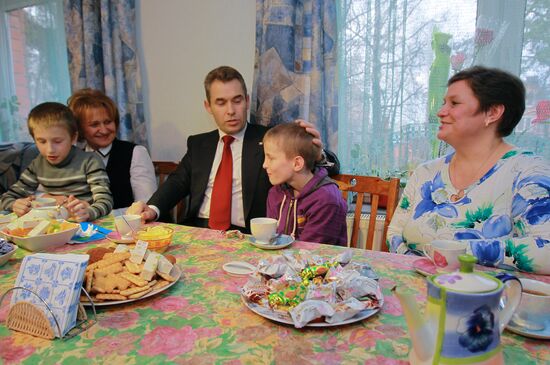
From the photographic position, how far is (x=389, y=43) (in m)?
2.12

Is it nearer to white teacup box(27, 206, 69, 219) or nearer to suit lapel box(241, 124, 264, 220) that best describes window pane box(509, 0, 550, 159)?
suit lapel box(241, 124, 264, 220)

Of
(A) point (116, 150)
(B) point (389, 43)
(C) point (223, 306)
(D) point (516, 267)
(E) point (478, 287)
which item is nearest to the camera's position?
(E) point (478, 287)

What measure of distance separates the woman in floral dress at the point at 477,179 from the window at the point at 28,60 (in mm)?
3014

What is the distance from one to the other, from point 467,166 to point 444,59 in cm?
87

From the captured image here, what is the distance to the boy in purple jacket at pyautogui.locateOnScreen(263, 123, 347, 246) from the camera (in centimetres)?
155

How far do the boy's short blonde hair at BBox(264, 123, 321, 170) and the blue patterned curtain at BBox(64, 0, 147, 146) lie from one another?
1574mm

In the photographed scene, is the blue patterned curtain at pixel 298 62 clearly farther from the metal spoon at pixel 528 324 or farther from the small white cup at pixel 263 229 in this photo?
the metal spoon at pixel 528 324

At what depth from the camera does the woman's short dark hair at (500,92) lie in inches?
53.6

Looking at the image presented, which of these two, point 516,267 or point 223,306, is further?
point 516,267

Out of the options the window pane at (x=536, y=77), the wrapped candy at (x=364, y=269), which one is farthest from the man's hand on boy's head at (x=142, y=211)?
the window pane at (x=536, y=77)

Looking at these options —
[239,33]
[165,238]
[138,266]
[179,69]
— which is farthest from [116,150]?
[138,266]

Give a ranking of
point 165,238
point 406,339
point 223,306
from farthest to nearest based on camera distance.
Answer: point 165,238, point 223,306, point 406,339

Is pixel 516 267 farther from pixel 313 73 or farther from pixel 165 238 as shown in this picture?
pixel 313 73

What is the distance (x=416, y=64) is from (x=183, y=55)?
1568 millimetres
